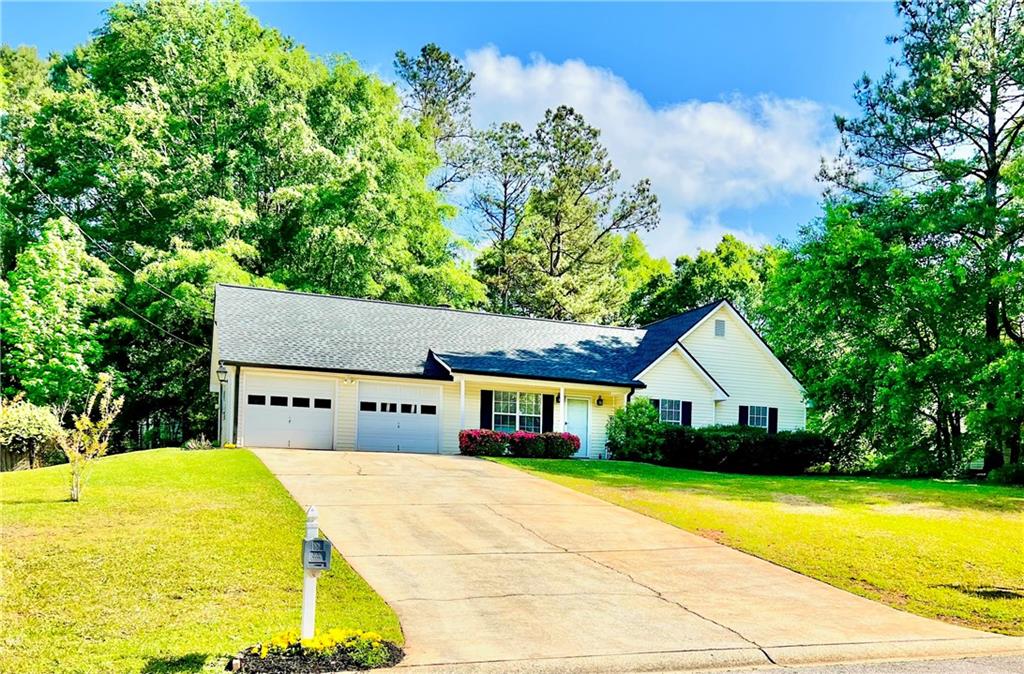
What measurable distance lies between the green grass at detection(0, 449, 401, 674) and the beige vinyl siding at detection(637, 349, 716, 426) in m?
17.5

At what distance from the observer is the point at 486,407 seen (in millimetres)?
26219

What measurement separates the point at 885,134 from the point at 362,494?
24.8m

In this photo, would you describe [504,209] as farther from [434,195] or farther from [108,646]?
[108,646]

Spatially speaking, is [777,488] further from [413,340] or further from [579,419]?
[413,340]

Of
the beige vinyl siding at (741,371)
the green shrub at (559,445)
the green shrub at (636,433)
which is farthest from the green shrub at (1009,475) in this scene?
the green shrub at (559,445)

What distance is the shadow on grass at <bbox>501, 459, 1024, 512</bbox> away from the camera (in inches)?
661

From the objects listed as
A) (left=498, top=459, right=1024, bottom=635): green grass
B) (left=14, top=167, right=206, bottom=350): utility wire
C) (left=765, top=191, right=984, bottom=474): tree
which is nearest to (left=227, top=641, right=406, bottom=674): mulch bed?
(left=498, top=459, right=1024, bottom=635): green grass

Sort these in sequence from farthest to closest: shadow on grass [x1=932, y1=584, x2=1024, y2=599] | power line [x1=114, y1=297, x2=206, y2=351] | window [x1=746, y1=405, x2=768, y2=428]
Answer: power line [x1=114, y1=297, x2=206, y2=351] < window [x1=746, y1=405, x2=768, y2=428] < shadow on grass [x1=932, y1=584, x2=1024, y2=599]

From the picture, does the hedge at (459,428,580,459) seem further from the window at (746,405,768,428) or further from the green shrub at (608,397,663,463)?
the window at (746,405,768,428)

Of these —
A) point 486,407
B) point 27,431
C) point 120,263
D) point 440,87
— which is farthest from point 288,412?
point 440,87

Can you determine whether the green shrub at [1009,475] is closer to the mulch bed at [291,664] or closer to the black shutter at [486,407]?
the black shutter at [486,407]

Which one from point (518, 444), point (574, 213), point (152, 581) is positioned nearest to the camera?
point (152, 581)

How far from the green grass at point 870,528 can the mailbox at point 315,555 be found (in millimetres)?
6546

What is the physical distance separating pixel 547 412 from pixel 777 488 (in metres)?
9.38
